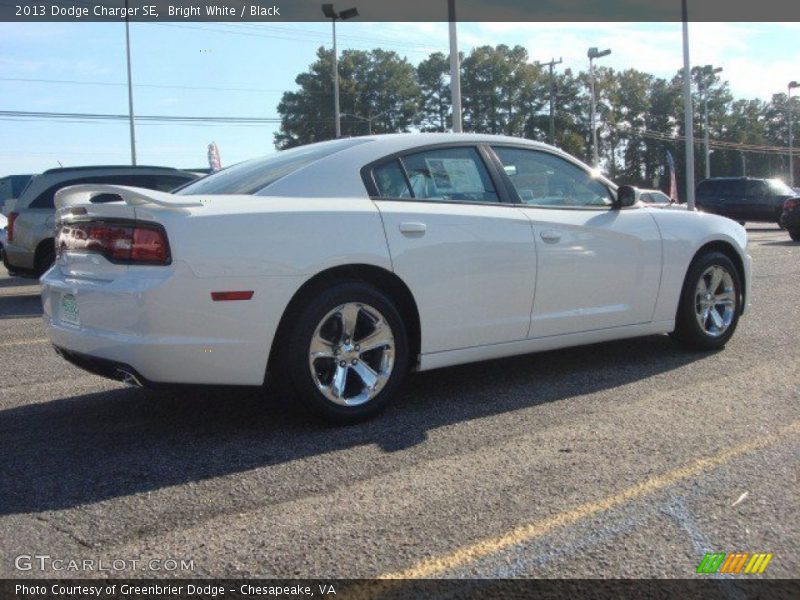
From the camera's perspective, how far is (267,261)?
13.3ft

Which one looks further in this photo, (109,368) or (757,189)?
(757,189)

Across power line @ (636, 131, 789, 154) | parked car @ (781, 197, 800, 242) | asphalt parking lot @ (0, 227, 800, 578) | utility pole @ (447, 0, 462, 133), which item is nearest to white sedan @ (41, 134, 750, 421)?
asphalt parking lot @ (0, 227, 800, 578)

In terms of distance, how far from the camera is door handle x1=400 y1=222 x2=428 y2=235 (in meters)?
4.53

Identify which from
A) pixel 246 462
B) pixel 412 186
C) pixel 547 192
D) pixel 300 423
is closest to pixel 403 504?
pixel 246 462

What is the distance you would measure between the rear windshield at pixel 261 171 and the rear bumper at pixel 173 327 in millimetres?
737

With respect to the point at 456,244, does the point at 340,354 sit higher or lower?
lower

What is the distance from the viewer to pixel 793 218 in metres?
18.9

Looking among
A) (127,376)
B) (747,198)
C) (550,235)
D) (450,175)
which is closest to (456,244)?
(450,175)

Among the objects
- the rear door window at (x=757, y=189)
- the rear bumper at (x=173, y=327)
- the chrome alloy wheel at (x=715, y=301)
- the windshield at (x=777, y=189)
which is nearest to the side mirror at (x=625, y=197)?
the chrome alloy wheel at (x=715, y=301)

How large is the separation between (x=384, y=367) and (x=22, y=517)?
75.4 inches

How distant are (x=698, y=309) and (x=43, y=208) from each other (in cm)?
876

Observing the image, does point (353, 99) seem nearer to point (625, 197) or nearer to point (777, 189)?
point (777, 189)

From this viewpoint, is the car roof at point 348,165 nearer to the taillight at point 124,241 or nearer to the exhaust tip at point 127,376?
the taillight at point 124,241

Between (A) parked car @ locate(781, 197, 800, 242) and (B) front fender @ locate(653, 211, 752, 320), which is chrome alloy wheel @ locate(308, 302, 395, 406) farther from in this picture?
(A) parked car @ locate(781, 197, 800, 242)
